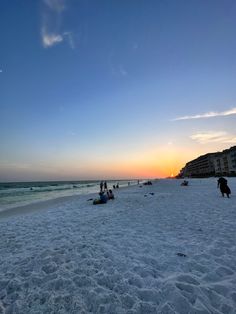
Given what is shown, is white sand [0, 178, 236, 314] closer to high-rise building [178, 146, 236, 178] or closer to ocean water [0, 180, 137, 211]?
ocean water [0, 180, 137, 211]

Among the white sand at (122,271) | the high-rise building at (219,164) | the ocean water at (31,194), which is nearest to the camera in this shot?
the white sand at (122,271)

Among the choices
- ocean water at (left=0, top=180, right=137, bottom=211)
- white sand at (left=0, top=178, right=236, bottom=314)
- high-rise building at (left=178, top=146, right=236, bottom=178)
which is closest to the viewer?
white sand at (left=0, top=178, right=236, bottom=314)

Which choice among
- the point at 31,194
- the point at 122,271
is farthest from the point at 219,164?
the point at 122,271

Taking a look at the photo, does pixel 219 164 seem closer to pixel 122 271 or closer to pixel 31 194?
pixel 31 194

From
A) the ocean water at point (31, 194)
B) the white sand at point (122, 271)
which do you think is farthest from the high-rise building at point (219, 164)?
the white sand at point (122, 271)

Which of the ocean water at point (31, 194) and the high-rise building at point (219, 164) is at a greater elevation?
the high-rise building at point (219, 164)

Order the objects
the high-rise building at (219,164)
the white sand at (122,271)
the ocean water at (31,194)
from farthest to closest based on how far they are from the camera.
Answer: the high-rise building at (219,164) < the ocean water at (31,194) < the white sand at (122,271)

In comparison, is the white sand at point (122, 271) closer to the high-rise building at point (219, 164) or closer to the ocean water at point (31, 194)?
the ocean water at point (31, 194)

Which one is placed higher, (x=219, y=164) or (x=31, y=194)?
(x=219, y=164)

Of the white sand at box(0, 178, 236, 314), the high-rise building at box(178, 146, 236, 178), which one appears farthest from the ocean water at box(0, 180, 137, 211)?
the high-rise building at box(178, 146, 236, 178)

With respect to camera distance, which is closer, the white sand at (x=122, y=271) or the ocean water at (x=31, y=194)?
the white sand at (x=122, y=271)

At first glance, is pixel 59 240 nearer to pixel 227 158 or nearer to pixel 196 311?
pixel 196 311

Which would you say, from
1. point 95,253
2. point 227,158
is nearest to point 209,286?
point 95,253

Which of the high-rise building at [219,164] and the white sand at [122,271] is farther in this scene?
the high-rise building at [219,164]
